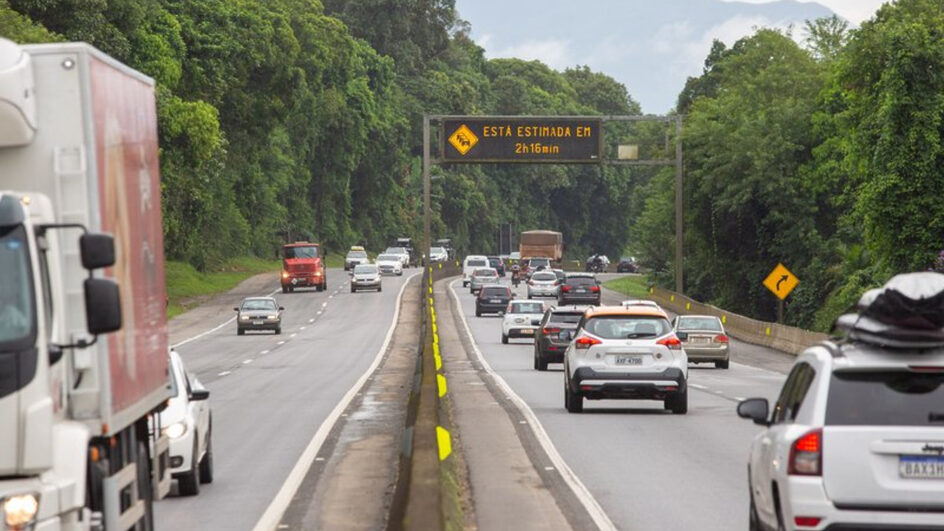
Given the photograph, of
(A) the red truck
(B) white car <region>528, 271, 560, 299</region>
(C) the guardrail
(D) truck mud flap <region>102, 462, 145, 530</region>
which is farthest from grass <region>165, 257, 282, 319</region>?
(D) truck mud flap <region>102, 462, 145, 530</region>

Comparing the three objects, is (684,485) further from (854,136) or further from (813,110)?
(813,110)

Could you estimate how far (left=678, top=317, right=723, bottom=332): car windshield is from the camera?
50.4m

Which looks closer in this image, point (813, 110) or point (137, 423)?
point (137, 423)

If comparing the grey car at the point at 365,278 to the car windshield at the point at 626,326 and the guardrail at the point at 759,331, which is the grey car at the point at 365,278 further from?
the car windshield at the point at 626,326

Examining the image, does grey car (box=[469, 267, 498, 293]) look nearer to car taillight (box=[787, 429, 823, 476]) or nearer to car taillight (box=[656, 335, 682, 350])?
car taillight (box=[656, 335, 682, 350])

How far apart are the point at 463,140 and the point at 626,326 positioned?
151 feet

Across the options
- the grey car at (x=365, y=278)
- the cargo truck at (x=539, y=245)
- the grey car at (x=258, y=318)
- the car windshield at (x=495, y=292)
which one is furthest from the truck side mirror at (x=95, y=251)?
the cargo truck at (x=539, y=245)

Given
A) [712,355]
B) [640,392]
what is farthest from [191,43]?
[640,392]

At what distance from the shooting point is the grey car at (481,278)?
319ft

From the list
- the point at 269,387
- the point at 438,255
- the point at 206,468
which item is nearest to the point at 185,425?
the point at 206,468

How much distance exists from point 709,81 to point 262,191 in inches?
1509

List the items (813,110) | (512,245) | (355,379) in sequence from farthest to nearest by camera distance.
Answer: (512,245), (813,110), (355,379)

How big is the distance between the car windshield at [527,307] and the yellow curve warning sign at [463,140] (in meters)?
13.5

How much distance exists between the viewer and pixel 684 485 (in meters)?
18.6
